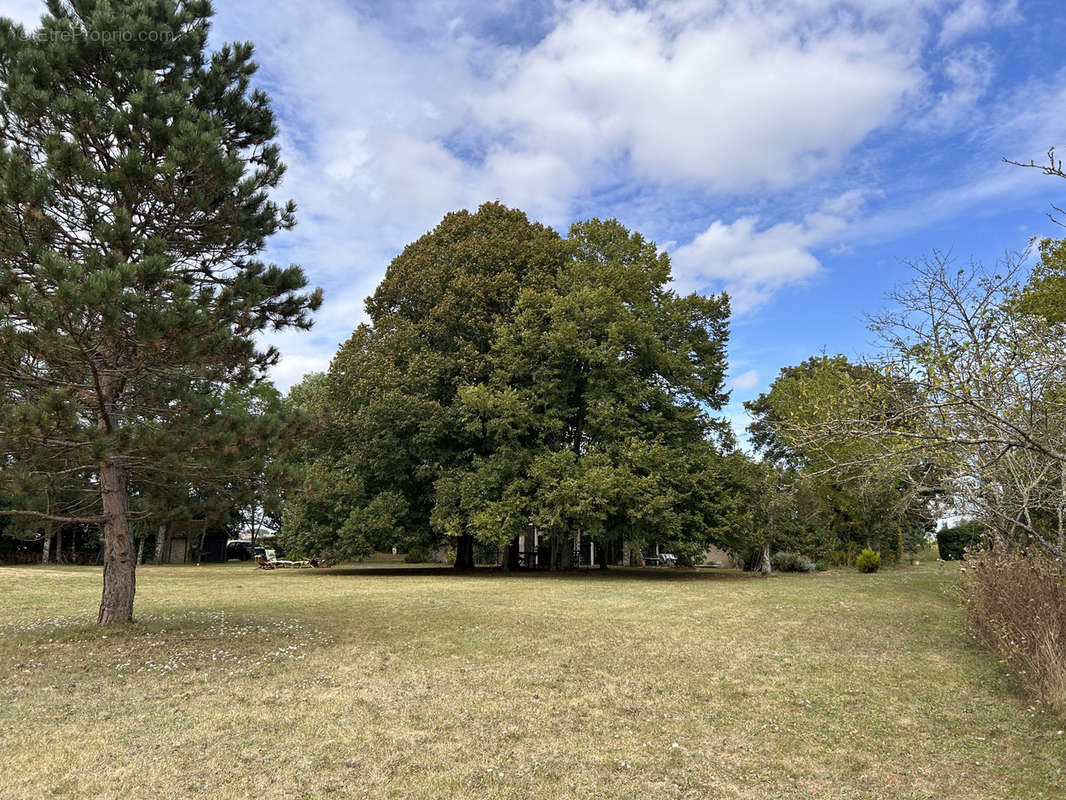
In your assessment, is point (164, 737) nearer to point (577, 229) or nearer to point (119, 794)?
point (119, 794)

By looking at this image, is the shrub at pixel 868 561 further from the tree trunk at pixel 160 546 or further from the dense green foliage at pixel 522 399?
the tree trunk at pixel 160 546

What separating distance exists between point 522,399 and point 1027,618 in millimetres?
15679

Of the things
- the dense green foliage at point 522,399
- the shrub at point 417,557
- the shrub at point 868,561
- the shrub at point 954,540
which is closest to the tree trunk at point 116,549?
the dense green foliage at point 522,399

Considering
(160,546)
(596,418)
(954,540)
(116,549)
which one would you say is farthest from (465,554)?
(954,540)

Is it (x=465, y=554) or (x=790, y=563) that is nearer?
(x=465, y=554)

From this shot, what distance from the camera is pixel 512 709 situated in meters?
5.86

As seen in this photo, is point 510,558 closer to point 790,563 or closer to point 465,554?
point 465,554

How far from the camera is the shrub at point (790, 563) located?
27109 millimetres

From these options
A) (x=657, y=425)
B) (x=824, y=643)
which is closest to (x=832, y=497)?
(x=657, y=425)

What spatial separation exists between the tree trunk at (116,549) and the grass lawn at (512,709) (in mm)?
365

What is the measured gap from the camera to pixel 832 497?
26531 millimetres

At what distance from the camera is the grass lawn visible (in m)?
4.34

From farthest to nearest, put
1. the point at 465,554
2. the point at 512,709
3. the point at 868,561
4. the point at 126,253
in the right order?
the point at 465,554 → the point at 868,561 → the point at 126,253 → the point at 512,709

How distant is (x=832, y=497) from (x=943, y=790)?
24333 millimetres
